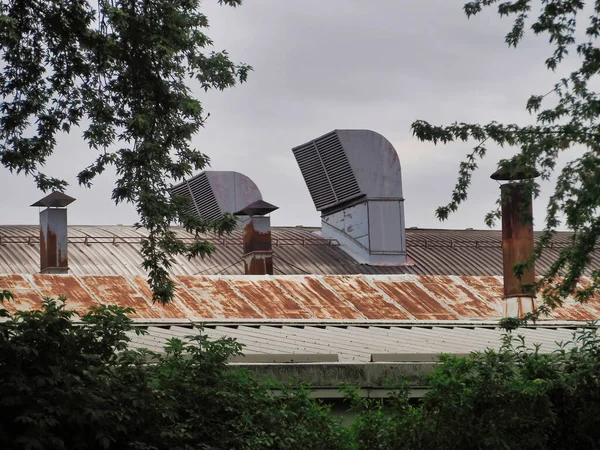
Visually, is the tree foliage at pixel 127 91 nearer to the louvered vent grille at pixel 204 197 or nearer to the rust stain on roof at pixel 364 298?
the rust stain on roof at pixel 364 298

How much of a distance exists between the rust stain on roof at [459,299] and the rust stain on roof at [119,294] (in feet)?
20.9

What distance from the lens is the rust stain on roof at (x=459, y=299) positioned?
83.7 feet

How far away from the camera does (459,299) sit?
26141mm

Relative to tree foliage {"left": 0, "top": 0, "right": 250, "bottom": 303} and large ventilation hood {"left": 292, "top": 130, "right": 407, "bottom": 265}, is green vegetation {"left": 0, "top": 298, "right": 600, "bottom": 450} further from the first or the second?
large ventilation hood {"left": 292, "top": 130, "right": 407, "bottom": 265}

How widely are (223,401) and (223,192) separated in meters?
29.8

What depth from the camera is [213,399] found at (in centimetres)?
1260

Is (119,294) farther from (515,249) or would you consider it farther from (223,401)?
(223,401)

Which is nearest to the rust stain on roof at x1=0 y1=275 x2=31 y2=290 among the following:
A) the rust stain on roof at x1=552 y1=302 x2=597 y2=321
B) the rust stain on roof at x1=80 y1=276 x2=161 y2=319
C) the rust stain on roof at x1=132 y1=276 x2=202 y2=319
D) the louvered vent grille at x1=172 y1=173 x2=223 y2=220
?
the rust stain on roof at x1=80 y1=276 x2=161 y2=319

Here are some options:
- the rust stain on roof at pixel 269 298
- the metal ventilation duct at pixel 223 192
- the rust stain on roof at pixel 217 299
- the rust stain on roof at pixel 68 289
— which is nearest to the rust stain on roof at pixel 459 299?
the rust stain on roof at pixel 269 298

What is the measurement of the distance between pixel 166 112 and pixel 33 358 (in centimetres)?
511

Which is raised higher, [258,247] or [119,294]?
[258,247]

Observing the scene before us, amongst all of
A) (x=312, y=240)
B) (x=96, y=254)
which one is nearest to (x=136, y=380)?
(x=96, y=254)

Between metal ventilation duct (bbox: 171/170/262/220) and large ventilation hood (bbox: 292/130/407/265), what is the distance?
141 inches

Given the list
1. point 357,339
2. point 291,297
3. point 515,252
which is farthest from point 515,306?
point 357,339
